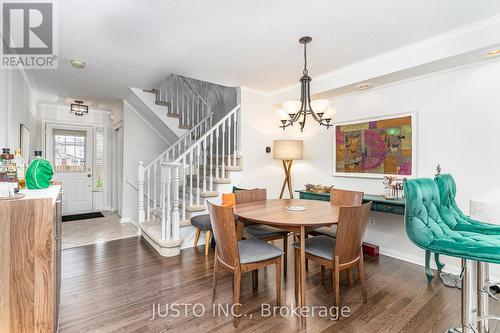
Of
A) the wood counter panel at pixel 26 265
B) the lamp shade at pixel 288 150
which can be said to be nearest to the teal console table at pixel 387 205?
the lamp shade at pixel 288 150

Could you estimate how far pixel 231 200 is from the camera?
111 inches

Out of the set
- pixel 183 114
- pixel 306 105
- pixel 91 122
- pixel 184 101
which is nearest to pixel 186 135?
pixel 183 114

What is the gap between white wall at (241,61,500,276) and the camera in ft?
8.14

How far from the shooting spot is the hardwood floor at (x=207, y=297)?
5.85 ft

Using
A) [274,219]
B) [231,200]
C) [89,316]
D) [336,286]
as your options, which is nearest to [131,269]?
→ [89,316]

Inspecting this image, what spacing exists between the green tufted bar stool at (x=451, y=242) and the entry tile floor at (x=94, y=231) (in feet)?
12.9

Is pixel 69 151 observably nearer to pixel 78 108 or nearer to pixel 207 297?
pixel 78 108

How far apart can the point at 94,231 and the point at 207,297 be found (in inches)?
120

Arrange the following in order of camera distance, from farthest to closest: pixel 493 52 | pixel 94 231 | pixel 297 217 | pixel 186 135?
pixel 186 135, pixel 94 231, pixel 493 52, pixel 297 217

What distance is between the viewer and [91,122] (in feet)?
18.8

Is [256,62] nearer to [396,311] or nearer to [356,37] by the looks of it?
[356,37]

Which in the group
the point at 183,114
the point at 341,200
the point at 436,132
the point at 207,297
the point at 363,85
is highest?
the point at 363,85

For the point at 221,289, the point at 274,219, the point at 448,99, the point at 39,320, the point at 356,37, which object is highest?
the point at 356,37

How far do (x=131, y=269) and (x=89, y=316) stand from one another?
833 millimetres
